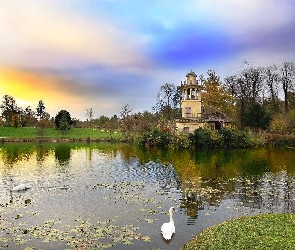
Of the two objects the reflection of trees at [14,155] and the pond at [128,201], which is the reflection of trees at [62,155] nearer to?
the reflection of trees at [14,155]

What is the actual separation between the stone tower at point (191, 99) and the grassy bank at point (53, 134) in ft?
84.9

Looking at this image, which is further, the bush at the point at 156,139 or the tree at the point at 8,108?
the tree at the point at 8,108

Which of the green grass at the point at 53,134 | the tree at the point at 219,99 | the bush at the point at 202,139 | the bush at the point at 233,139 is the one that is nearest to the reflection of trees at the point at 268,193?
the bush at the point at 202,139

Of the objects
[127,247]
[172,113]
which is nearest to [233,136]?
[172,113]

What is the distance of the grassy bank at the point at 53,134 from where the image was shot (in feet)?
286

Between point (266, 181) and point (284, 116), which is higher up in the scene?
point (284, 116)

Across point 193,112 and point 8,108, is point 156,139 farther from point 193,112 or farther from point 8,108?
point 8,108

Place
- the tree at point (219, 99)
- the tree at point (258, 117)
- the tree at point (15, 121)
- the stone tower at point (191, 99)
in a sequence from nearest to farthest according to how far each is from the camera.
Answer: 1. the stone tower at point (191, 99)
2. the tree at point (258, 117)
3. the tree at point (219, 99)
4. the tree at point (15, 121)

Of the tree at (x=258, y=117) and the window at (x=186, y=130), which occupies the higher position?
the tree at (x=258, y=117)

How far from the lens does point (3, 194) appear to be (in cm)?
2305

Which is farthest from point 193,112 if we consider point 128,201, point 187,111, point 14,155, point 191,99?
point 128,201

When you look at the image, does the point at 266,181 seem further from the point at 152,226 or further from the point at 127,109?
the point at 127,109

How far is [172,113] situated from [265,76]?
2941 cm

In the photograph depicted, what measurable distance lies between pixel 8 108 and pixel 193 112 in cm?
7432
